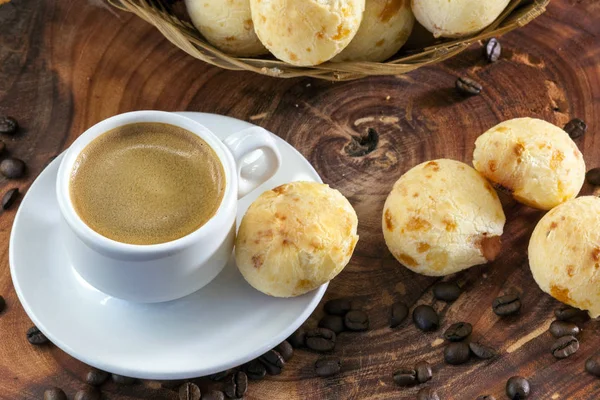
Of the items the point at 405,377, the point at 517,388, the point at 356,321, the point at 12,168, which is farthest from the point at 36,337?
the point at 517,388

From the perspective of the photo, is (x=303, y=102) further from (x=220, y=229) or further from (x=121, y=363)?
(x=121, y=363)

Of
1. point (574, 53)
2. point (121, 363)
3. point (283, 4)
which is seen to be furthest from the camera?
point (574, 53)

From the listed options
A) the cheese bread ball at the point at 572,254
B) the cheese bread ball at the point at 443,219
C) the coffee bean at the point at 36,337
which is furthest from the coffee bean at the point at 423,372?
the coffee bean at the point at 36,337

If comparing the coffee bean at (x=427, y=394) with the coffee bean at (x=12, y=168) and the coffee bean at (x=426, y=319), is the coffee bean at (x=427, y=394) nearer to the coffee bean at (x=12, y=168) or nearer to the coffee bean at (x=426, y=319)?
the coffee bean at (x=426, y=319)

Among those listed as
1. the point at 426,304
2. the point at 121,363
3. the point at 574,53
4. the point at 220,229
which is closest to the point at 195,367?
the point at 121,363

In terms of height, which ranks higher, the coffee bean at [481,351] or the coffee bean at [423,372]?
the coffee bean at [481,351]

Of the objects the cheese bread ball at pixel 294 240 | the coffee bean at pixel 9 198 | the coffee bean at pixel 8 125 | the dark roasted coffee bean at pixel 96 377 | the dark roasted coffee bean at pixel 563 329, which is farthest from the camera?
the coffee bean at pixel 8 125
